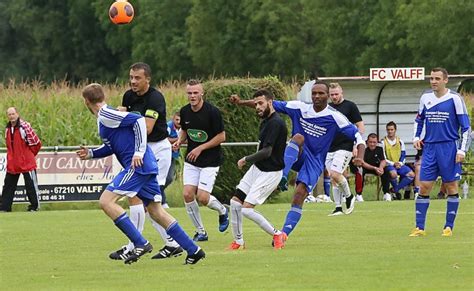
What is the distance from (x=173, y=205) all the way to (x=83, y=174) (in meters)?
1.98

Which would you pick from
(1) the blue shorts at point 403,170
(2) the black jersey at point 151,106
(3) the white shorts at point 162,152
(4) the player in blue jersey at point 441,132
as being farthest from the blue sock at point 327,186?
(2) the black jersey at point 151,106

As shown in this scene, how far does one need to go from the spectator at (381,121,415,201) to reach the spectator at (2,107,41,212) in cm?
728

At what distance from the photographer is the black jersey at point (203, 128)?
17750 mm

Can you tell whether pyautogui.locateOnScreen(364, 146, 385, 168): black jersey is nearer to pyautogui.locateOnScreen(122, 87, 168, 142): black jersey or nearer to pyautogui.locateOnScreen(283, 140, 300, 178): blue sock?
pyautogui.locateOnScreen(283, 140, 300, 178): blue sock

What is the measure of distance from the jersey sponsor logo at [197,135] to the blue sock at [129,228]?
11.7ft

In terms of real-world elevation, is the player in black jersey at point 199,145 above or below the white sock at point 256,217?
above

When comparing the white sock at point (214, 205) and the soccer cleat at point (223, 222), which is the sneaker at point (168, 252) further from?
the soccer cleat at point (223, 222)

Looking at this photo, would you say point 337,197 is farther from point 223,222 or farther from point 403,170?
point 403,170

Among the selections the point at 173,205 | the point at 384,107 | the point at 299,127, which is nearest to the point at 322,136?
the point at 299,127

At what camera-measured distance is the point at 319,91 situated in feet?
53.9

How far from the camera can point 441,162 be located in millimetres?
17438

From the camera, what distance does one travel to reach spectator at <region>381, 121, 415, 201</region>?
2856 cm

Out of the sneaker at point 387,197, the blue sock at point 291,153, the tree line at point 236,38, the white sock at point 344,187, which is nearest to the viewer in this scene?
the blue sock at point 291,153

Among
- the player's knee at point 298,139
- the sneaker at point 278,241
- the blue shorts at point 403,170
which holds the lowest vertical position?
the blue shorts at point 403,170
